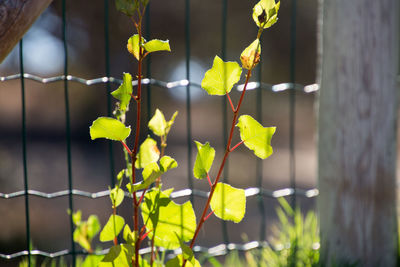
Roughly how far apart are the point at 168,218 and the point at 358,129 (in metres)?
0.70

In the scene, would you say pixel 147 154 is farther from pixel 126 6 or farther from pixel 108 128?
pixel 126 6

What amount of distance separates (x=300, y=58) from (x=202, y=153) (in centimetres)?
683

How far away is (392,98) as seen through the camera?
1170mm

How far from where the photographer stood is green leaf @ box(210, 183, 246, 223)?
0.60 metres

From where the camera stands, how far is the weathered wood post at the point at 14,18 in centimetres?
69

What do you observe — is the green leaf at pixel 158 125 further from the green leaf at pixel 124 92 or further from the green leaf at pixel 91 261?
the green leaf at pixel 91 261

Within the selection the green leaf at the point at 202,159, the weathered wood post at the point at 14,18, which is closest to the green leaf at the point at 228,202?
the green leaf at the point at 202,159

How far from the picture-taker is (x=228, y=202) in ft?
2.00

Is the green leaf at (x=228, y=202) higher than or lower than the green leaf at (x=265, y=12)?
lower

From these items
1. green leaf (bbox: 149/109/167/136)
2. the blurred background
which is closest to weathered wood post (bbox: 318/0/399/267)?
green leaf (bbox: 149/109/167/136)

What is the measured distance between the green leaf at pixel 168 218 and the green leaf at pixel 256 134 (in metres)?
0.11

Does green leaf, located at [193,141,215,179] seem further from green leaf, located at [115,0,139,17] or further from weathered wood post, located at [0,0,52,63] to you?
weathered wood post, located at [0,0,52,63]

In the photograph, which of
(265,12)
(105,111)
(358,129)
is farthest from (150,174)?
(105,111)

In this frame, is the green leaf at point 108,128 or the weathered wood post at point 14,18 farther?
the weathered wood post at point 14,18
